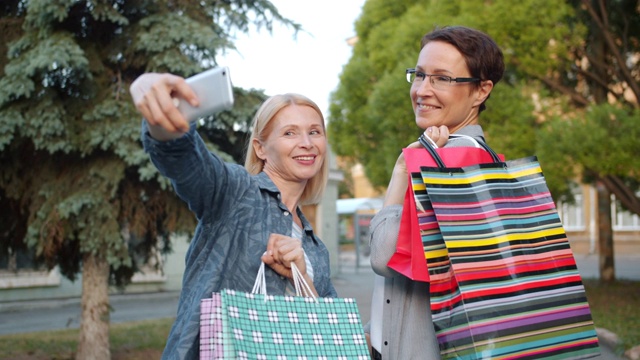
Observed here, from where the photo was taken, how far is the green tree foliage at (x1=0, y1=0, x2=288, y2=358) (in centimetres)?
809

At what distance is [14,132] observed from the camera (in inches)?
321

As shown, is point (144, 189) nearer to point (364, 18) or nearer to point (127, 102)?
point (127, 102)

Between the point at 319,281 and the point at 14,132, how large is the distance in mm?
6799

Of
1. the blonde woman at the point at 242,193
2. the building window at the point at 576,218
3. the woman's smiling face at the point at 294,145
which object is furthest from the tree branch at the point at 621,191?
the building window at the point at 576,218

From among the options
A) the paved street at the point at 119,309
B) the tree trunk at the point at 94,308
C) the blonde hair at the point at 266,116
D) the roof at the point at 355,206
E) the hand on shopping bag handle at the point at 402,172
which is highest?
the roof at the point at 355,206

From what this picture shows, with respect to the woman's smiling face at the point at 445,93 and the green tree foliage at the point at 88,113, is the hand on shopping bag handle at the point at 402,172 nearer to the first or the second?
the woman's smiling face at the point at 445,93

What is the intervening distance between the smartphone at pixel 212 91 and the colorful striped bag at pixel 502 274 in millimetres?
660

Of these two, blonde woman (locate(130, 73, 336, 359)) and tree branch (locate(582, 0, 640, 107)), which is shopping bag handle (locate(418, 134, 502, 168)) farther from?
tree branch (locate(582, 0, 640, 107))

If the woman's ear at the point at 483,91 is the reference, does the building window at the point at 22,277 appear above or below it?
below

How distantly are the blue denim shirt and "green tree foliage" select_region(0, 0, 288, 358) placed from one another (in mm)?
6206

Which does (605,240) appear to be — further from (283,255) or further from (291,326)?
(291,326)

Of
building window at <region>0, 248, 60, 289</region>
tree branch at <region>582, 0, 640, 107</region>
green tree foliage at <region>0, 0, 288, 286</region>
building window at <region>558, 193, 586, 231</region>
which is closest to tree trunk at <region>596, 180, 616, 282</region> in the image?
tree branch at <region>582, 0, 640, 107</region>

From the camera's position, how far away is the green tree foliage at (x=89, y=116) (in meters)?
8.09

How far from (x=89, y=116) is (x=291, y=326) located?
7108mm
